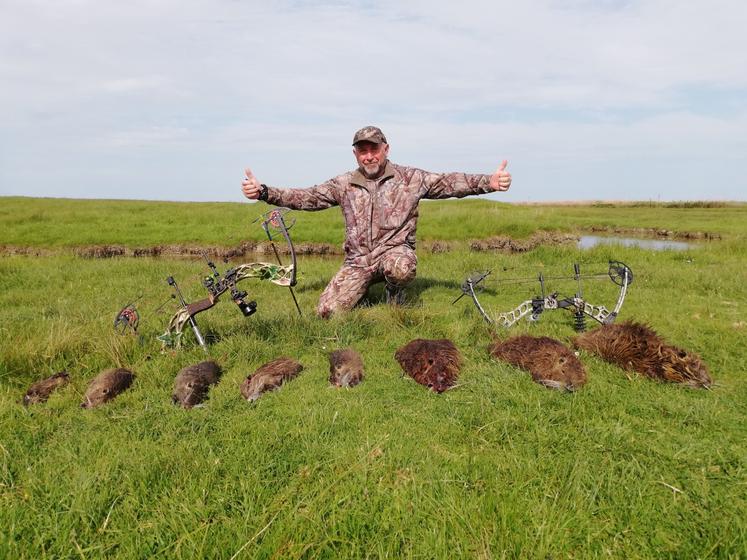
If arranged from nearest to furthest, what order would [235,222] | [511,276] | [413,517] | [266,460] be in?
1. [413,517]
2. [266,460]
3. [511,276]
4. [235,222]

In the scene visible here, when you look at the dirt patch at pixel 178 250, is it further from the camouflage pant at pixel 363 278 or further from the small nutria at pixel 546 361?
the small nutria at pixel 546 361

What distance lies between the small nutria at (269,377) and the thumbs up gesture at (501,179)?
13.2 feet

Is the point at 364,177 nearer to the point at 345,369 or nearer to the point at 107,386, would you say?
the point at 345,369

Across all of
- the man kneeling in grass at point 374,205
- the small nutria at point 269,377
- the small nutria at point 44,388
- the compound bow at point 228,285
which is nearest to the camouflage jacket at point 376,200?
the man kneeling in grass at point 374,205

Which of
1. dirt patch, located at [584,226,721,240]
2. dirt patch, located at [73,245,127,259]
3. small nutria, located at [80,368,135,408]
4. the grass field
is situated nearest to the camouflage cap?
the grass field

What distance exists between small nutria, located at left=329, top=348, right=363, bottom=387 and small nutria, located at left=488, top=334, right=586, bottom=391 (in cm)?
160

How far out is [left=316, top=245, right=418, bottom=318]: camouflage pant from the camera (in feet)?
25.4

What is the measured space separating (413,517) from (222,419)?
6.97ft

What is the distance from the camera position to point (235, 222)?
24.7 m

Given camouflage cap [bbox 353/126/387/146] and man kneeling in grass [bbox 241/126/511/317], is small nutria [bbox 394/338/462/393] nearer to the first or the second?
man kneeling in grass [bbox 241/126/511/317]

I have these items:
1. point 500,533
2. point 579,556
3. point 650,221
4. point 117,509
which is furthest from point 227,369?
point 650,221

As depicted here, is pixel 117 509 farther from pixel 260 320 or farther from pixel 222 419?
pixel 260 320

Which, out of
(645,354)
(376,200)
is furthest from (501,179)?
(645,354)

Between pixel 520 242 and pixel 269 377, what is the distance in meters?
17.4
